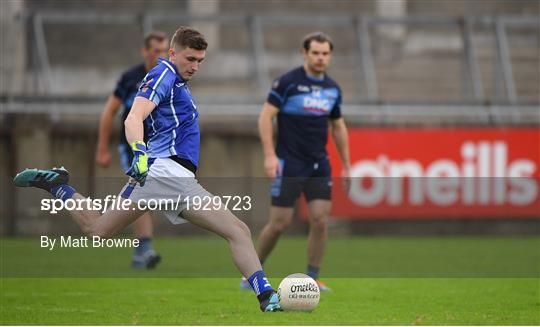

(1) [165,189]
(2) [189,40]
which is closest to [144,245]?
(1) [165,189]

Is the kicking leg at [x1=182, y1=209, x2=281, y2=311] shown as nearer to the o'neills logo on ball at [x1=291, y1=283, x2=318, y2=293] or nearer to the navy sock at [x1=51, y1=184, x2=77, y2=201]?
the o'neills logo on ball at [x1=291, y1=283, x2=318, y2=293]

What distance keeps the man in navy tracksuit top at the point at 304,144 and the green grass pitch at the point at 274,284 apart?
2.02 feet

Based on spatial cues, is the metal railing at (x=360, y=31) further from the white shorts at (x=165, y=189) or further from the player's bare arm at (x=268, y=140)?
the white shorts at (x=165, y=189)

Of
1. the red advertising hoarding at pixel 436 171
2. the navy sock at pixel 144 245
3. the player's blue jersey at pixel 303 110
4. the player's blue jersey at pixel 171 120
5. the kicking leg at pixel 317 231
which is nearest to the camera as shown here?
the player's blue jersey at pixel 171 120

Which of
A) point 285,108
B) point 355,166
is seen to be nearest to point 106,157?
point 285,108

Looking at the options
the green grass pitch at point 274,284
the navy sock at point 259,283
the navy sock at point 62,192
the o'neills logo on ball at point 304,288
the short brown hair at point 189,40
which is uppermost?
the short brown hair at point 189,40

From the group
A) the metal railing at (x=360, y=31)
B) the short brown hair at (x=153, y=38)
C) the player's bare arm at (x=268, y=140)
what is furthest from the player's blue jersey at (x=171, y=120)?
the metal railing at (x=360, y=31)

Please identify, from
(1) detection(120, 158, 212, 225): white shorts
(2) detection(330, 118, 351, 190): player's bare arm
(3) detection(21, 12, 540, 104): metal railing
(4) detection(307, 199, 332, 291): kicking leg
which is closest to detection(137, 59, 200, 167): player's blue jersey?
(1) detection(120, 158, 212, 225): white shorts

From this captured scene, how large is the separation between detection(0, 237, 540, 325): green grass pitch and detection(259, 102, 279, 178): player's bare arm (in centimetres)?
115

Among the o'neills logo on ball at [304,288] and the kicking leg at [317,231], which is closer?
the o'neills logo on ball at [304,288]

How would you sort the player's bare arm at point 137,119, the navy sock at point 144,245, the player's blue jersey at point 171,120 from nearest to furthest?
the player's bare arm at point 137,119, the player's blue jersey at point 171,120, the navy sock at point 144,245

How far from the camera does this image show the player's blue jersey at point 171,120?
28.3 ft

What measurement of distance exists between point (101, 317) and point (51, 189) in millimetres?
1022

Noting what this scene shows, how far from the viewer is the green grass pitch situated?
30.4 ft
